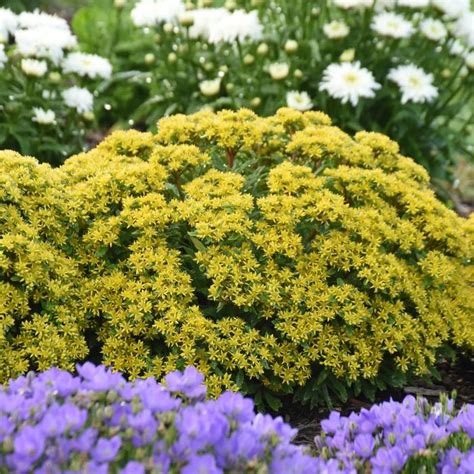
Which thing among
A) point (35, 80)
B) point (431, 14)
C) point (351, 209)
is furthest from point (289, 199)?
point (431, 14)

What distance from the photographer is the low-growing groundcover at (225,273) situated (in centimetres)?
313

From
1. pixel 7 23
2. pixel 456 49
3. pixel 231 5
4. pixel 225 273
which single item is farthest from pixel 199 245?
pixel 456 49

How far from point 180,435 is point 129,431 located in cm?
11

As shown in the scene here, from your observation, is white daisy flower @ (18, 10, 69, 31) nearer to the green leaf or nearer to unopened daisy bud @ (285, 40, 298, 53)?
unopened daisy bud @ (285, 40, 298, 53)

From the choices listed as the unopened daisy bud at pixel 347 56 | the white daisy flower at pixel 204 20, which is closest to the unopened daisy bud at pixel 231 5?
the white daisy flower at pixel 204 20

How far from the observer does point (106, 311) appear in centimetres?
321

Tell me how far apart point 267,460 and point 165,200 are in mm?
1713

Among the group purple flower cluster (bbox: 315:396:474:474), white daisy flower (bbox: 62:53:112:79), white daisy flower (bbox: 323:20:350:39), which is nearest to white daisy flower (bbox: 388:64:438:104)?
white daisy flower (bbox: 323:20:350:39)

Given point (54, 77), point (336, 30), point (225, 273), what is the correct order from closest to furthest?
point (225, 273), point (54, 77), point (336, 30)

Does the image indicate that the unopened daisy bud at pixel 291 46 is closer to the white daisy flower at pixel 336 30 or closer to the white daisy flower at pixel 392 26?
the white daisy flower at pixel 336 30

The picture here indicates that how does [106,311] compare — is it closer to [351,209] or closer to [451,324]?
[351,209]

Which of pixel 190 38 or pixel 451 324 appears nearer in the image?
pixel 451 324

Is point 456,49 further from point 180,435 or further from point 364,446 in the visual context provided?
point 180,435

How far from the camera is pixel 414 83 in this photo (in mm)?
5707
